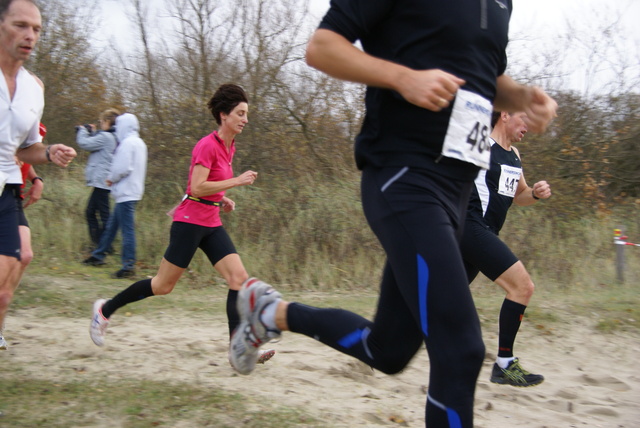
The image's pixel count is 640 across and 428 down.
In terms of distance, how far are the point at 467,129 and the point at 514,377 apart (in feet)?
9.30

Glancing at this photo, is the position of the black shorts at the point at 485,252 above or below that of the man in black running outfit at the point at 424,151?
below

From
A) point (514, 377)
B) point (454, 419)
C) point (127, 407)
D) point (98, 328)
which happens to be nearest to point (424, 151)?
point (454, 419)

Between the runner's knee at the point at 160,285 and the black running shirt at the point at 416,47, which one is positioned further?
the runner's knee at the point at 160,285

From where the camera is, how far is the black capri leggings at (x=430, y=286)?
2047mm

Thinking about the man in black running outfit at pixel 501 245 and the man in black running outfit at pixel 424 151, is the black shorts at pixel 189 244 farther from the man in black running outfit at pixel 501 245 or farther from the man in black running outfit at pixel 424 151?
the man in black running outfit at pixel 424 151

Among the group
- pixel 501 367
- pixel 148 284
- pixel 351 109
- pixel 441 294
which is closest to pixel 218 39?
pixel 351 109

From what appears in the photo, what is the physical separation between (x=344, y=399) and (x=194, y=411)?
0.99m

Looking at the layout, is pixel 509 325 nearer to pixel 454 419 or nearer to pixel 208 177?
pixel 208 177

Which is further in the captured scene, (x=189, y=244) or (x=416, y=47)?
(x=189, y=244)

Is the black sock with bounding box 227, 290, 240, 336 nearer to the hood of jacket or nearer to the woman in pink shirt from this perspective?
the woman in pink shirt

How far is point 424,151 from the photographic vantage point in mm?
2170

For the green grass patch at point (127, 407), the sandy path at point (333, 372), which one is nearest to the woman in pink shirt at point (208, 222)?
the sandy path at point (333, 372)

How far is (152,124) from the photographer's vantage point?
37.4 ft

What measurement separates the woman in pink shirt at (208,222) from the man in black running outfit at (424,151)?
222 centimetres
